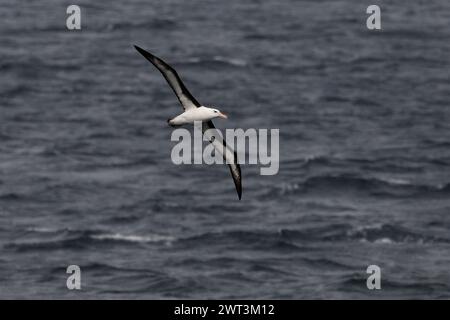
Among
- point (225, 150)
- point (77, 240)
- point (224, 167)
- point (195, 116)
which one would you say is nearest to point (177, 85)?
point (195, 116)

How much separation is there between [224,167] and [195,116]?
168 ft

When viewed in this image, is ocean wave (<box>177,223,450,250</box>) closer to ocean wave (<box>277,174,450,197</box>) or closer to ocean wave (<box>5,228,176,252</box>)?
ocean wave (<box>5,228,176,252</box>)

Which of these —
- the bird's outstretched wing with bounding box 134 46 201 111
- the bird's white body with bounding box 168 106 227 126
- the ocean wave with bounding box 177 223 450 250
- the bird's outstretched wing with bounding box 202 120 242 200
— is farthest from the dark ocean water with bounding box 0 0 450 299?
the bird's white body with bounding box 168 106 227 126

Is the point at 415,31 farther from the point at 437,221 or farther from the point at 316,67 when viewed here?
the point at 437,221

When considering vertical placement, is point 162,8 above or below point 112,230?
above

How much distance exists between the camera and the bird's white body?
1465 inches

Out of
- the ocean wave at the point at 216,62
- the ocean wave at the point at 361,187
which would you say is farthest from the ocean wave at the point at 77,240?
the ocean wave at the point at 216,62

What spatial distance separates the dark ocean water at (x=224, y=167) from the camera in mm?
70562

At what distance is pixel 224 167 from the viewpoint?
3492 inches

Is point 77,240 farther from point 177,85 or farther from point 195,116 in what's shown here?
point 177,85

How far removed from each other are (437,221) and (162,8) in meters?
63.7
